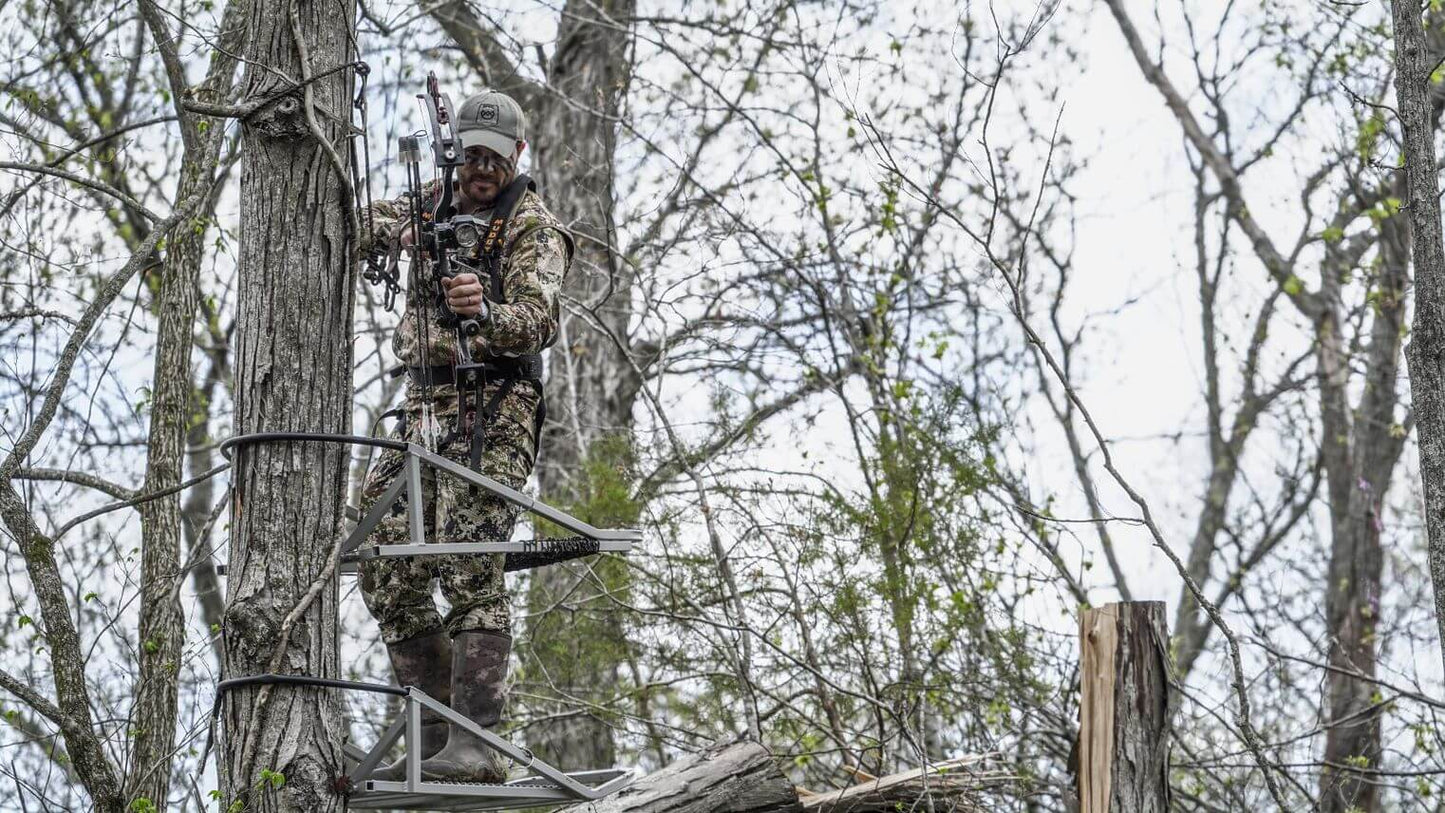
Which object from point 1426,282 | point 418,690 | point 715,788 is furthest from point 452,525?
point 1426,282

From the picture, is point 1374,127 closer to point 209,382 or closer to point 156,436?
point 156,436

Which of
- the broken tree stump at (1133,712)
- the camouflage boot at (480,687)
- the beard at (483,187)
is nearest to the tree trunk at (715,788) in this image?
the broken tree stump at (1133,712)

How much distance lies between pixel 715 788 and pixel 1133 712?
1510 mm

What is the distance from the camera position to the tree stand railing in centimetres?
372

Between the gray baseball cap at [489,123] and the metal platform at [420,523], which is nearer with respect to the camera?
the metal platform at [420,523]

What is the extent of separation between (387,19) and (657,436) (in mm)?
2833

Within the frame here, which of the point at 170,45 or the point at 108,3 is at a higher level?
the point at 108,3

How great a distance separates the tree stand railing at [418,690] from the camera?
3725 mm

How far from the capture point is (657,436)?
917cm

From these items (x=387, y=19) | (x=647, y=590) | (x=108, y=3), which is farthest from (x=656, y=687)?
(x=108, y=3)

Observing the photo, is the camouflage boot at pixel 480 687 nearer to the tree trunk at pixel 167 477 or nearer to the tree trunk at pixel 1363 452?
the tree trunk at pixel 167 477

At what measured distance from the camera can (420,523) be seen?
3834 millimetres

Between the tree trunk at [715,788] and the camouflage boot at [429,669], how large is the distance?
3.93 feet

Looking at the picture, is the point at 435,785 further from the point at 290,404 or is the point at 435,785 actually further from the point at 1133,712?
the point at 1133,712
